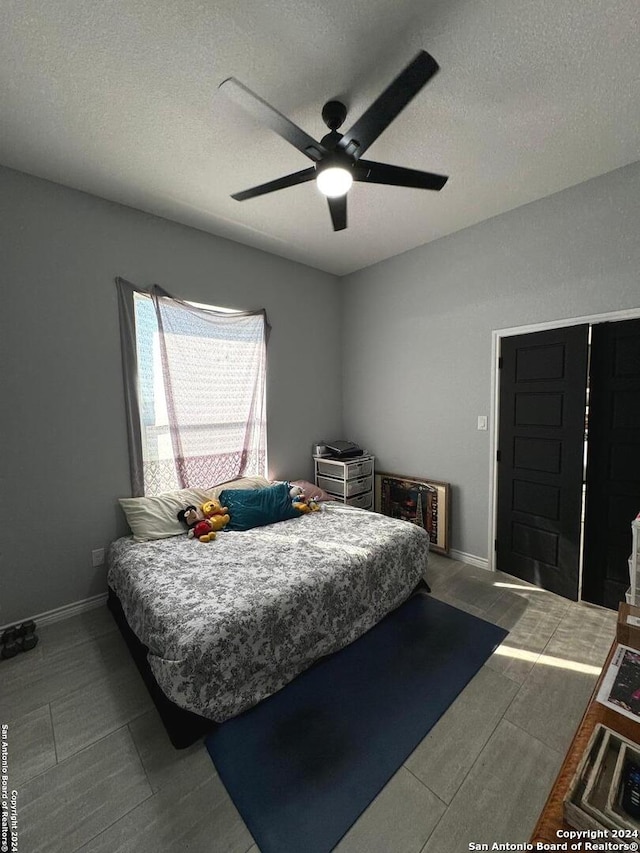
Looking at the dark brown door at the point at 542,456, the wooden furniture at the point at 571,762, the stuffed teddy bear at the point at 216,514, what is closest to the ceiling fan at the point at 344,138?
the dark brown door at the point at 542,456

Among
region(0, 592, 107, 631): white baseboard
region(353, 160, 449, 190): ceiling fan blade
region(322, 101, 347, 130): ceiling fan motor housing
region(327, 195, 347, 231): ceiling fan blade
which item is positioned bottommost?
region(0, 592, 107, 631): white baseboard

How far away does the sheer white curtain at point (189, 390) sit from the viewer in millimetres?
2650

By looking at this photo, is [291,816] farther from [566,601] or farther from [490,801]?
[566,601]

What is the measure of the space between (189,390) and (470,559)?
9.51ft

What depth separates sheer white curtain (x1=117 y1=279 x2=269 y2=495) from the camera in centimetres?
265

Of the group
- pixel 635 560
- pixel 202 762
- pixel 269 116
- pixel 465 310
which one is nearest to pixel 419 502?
pixel 635 560

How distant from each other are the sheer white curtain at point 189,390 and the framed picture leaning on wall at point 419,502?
4.65ft

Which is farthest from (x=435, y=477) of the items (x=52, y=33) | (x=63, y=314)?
(x=52, y=33)

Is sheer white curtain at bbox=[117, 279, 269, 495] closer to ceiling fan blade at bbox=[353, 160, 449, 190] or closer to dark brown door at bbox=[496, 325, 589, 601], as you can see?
ceiling fan blade at bbox=[353, 160, 449, 190]

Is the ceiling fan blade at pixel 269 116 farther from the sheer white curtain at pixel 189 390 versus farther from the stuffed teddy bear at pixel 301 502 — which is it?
the stuffed teddy bear at pixel 301 502

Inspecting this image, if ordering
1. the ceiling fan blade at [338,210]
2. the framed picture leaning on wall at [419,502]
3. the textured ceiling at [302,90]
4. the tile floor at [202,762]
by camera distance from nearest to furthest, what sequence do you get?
the tile floor at [202,762], the textured ceiling at [302,90], the ceiling fan blade at [338,210], the framed picture leaning on wall at [419,502]

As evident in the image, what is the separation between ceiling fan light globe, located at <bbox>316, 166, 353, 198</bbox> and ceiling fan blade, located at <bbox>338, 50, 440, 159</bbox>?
81 mm

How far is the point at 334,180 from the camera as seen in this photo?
160 centimetres

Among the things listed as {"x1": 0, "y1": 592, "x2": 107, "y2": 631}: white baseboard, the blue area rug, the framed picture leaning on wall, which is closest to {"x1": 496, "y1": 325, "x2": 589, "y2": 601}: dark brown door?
the framed picture leaning on wall
